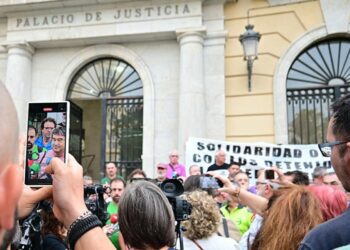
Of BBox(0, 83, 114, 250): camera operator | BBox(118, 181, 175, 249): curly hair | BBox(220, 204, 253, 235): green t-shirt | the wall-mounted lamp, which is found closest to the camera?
BBox(0, 83, 114, 250): camera operator

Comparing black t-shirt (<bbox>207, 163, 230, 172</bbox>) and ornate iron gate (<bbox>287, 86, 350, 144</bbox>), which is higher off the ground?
ornate iron gate (<bbox>287, 86, 350, 144</bbox>)

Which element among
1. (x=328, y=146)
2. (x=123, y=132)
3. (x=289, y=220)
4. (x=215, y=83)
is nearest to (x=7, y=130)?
(x=328, y=146)

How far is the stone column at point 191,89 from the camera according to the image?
9.55 metres

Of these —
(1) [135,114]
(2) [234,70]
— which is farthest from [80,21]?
(2) [234,70]

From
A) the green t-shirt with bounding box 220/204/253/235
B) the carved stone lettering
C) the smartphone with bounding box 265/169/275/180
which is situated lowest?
the green t-shirt with bounding box 220/204/253/235

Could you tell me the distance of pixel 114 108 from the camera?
11070mm

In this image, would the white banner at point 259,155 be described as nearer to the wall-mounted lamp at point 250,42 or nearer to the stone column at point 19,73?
the wall-mounted lamp at point 250,42

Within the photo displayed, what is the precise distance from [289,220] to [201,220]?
0.72 meters

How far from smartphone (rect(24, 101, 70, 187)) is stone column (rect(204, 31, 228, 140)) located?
826cm

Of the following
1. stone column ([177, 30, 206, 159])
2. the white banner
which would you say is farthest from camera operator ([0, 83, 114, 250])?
stone column ([177, 30, 206, 159])

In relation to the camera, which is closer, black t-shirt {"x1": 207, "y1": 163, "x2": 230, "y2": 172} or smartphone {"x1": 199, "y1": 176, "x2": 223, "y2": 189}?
smartphone {"x1": 199, "y1": 176, "x2": 223, "y2": 189}

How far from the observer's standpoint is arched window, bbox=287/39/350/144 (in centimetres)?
990

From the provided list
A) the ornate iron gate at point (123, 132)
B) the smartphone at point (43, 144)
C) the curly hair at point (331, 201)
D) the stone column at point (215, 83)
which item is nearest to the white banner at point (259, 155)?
the stone column at point (215, 83)

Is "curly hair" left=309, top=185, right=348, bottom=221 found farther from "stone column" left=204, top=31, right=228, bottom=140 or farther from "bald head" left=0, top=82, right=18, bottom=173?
"stone column" left=204, top=31, right=228, bottom=140
